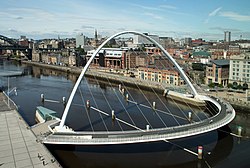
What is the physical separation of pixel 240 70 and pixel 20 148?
2956cm

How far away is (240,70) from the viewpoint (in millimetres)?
34219

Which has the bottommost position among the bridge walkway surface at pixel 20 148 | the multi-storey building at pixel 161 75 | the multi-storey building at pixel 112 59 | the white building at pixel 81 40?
the bridge walkway surface at pixel 20 148

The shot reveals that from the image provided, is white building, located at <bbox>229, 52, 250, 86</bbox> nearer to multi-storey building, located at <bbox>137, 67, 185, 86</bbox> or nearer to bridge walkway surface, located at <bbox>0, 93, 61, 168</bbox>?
multi-storey building, located at <bbox>137, 67, 185, 86</bbox>

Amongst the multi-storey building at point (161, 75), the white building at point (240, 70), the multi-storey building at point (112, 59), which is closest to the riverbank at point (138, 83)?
the multi-storey building at point (161, 75)

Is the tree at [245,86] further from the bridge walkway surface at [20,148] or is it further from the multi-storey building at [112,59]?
the multi-storey building at [112,59]

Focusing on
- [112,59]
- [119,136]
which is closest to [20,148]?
[119,136]

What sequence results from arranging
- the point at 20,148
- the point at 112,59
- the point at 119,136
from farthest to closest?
the point at 112,59, the point at 119,136, the point at 20,148

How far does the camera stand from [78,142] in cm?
1384

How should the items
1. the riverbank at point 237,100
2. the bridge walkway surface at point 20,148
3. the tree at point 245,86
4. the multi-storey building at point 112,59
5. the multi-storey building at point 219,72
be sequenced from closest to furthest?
the bridge walkway surface at point 20,148, the riverbank at point 237,100, the tree at point 245,86, the multi-storey building at point 219,72, the multi-storey building at point 112,59

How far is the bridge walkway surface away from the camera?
12281mm

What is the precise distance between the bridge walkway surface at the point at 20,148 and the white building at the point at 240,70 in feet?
90.9

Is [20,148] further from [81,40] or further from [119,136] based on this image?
[81,40]

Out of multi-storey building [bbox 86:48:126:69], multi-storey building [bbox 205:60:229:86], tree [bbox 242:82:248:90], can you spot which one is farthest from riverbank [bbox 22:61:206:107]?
tree [bbox 242:82:248:90]

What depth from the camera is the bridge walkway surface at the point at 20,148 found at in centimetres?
1228
